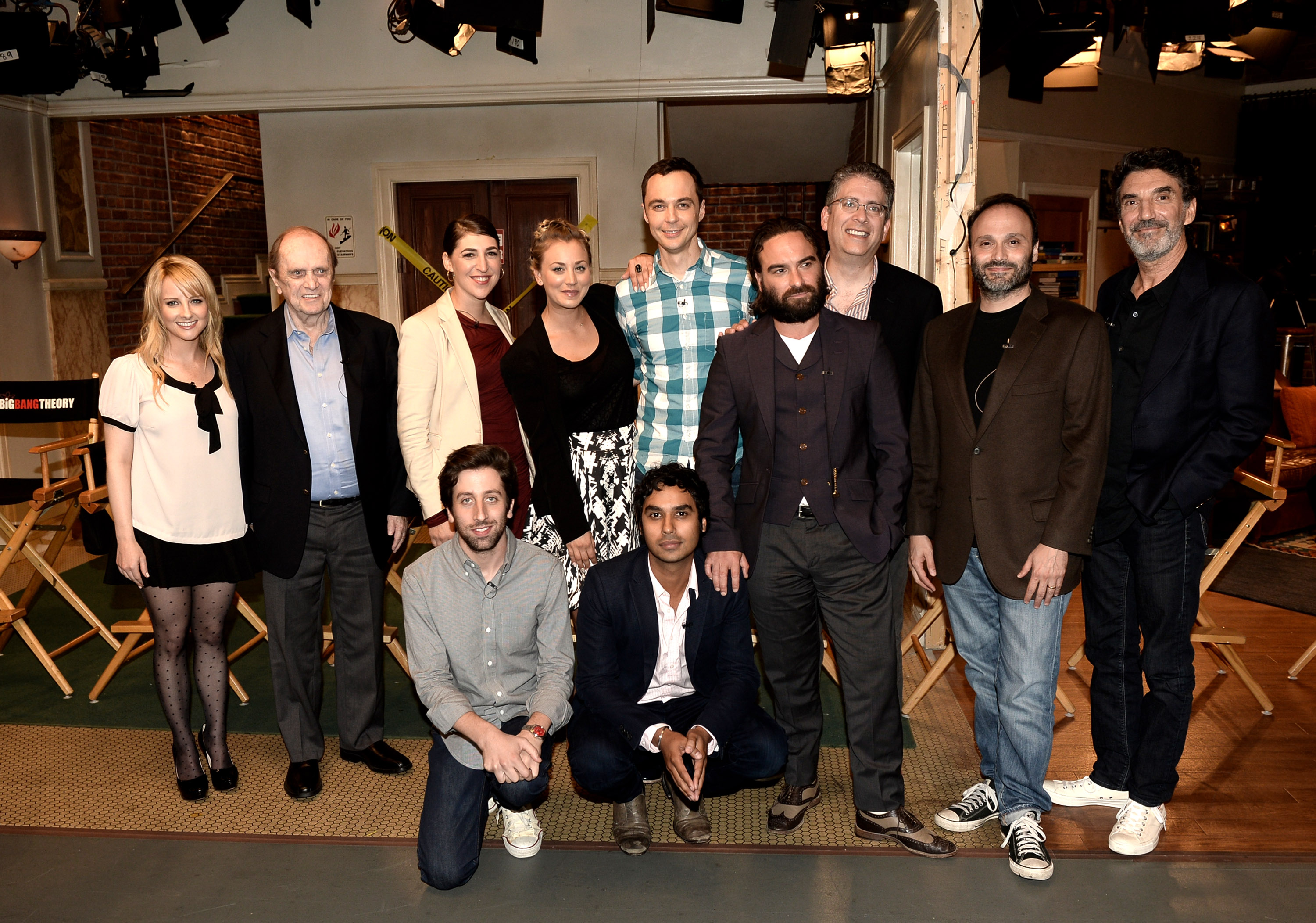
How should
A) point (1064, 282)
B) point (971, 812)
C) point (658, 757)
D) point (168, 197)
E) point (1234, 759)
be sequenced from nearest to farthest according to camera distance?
point (658, 757) → point (971, 812) → point (1234, 759) → point (1064, 282) → point (168, 197)

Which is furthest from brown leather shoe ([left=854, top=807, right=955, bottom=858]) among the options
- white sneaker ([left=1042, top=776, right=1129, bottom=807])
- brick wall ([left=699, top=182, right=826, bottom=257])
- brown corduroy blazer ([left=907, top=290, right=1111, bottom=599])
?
brick wall ([left=699, top=182, right=826, bottom=257])

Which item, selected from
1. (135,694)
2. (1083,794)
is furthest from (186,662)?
(1083,794)

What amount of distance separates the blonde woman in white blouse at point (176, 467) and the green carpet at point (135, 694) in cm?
35

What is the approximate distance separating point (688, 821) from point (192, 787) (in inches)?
64.3

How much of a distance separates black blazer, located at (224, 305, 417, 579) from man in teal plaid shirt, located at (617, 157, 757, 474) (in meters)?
0.88

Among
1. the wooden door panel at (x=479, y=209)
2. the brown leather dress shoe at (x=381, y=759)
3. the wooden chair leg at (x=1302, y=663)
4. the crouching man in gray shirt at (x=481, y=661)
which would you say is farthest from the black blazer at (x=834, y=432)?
the wooden door panel at (x=479, y=209)

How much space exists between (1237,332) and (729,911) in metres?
2.01

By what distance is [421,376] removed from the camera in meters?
2.99

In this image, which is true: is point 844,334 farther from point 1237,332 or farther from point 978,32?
point 978,32

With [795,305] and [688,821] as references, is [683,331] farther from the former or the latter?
[688,821]

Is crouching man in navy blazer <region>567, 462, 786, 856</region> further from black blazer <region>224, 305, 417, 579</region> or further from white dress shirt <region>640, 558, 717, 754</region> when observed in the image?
black blazer <region>224, 305, 417, 579</region>

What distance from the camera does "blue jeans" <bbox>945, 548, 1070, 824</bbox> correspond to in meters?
2.64

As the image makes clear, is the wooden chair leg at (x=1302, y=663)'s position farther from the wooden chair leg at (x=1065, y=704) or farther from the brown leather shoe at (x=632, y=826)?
the brown leather shoe at (x=632, y=826)

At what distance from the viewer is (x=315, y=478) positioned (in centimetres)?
304
